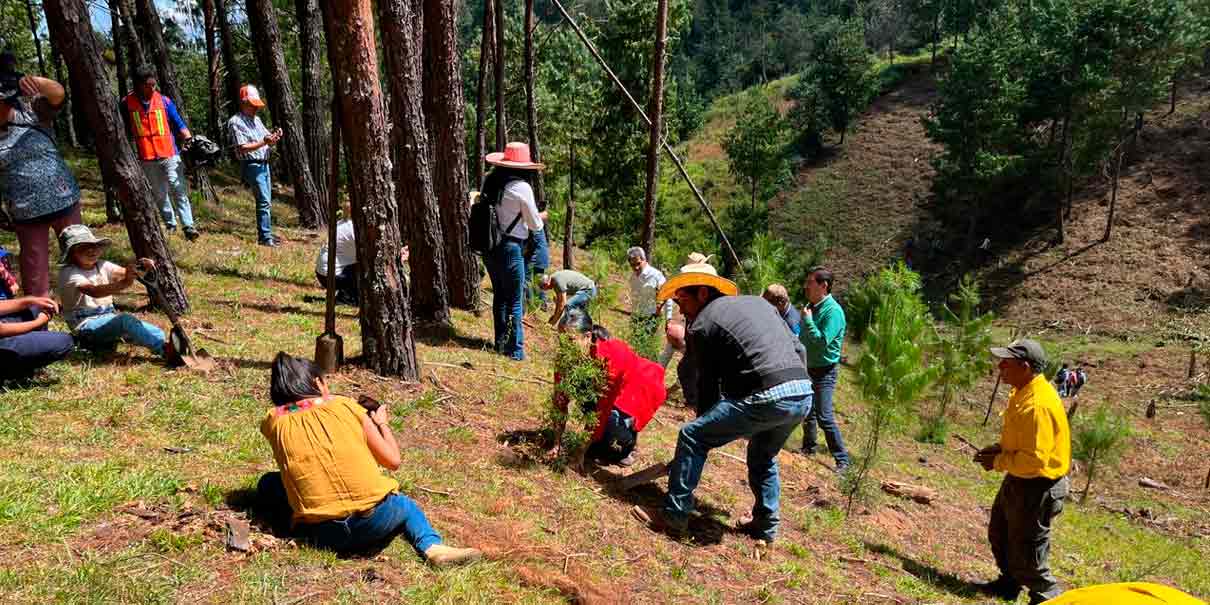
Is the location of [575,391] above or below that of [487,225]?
below

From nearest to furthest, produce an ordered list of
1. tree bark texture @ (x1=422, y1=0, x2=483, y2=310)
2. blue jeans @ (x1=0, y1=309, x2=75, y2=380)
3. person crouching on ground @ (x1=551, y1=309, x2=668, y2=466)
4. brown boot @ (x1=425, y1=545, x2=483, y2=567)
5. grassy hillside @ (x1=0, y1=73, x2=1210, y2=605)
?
grassy hillside @ (x1=0, y1=73, x2=1210, y2=605)
brown boot @ (x1=425, y1=545, x2=483, y2=567)
blue jeans @ (x1=0, y1=309, x2=75, y2=380)
person crouching on ground @ (x1=551, y1=309, x2=668, y2=466)
tree bark texture @ (x1=422, y1=0, x2=483, y2=310)

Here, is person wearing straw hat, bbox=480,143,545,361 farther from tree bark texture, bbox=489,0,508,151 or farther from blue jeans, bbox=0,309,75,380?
tree bark texture, bbox=489,0,508,151

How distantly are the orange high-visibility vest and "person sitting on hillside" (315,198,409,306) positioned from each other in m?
2.30

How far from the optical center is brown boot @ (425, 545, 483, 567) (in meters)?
3.89

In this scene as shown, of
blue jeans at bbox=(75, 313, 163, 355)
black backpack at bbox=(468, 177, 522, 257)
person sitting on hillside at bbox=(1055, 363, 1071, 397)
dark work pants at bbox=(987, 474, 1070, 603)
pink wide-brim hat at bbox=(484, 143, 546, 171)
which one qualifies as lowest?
person sitting on hillside at bbox=(1055, 363, 1071, 397)

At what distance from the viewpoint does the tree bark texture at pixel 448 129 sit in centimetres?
803

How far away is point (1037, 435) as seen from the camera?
16.8 ft

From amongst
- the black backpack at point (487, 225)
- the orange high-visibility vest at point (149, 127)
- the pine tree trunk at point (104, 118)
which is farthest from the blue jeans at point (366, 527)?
the orange high-visibility vest at point (149, 127)

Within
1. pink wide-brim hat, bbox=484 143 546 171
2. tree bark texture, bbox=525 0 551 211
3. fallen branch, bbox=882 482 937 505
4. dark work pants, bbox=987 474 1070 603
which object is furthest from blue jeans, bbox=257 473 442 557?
tree bark texture, bbox=525 0 551 211

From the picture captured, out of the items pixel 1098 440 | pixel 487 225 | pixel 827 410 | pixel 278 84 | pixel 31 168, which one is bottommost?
pixel 1098 440

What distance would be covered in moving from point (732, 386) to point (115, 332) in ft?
15.5

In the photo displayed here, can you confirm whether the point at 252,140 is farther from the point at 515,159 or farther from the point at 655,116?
the point at 655,116

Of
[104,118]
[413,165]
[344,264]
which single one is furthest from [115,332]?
[413,165]

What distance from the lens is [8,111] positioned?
5.70 m
